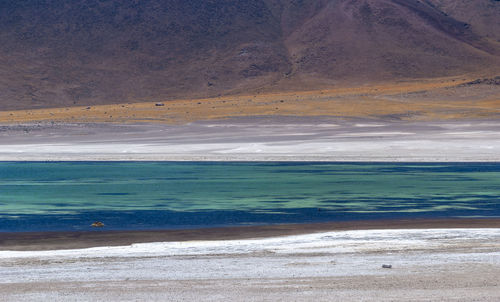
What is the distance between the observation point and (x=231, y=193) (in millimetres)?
28203

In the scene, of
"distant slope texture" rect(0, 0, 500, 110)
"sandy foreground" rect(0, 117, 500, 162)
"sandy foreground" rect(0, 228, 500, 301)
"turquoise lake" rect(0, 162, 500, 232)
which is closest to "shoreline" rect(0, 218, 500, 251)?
"sandy foreground" rect(0, 228, 500, 301)

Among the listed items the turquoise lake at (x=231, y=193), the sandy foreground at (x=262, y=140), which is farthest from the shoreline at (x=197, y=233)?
the sandy foreground at (x=262, y=140)

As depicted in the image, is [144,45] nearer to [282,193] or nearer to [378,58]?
[378,58]

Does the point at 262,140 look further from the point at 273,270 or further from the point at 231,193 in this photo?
A: the point at 273,270

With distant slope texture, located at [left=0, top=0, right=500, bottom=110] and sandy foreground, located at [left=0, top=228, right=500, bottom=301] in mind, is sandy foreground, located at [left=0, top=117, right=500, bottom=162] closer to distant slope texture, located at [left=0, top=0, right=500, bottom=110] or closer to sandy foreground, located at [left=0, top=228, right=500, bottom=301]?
sandy foreground, located at [left=0, top=228, right=500, bottom=301]

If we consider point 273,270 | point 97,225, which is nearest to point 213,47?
point 97,225

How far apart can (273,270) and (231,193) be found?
14.6 meters

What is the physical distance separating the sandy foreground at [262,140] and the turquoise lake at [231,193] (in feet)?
8.17

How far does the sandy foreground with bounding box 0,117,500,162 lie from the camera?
1687 inches

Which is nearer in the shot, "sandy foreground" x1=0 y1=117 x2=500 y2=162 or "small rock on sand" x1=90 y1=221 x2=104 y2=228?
"small rock on sand" x1=90 y1=221 x2=104 y2=228

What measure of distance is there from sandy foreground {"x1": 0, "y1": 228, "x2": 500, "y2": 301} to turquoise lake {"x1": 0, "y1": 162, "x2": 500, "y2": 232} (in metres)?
4.28

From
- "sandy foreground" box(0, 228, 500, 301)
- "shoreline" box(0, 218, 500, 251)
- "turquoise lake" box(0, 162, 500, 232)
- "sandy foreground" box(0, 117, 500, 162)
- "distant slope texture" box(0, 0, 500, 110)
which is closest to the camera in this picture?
"sandy foreground" box(0, 228, 500, 301)

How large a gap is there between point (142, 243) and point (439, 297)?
703 centimetres

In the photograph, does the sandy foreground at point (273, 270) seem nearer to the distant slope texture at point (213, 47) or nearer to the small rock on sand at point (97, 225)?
the small rock on sand at point (97, 225)
